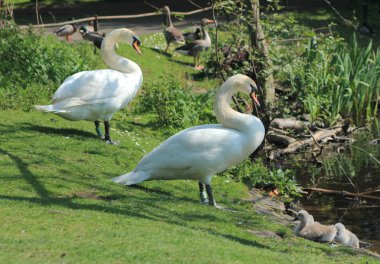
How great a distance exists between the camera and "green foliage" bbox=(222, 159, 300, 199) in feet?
48.5

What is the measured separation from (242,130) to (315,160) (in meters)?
6.98

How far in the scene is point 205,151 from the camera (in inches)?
424

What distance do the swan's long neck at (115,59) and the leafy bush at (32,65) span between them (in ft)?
10.9

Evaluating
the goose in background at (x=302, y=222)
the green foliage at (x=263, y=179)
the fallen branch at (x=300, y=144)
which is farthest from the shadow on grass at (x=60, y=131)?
the goose in background at (x=302, y=222)

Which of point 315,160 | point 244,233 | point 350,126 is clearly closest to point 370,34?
point 350,126

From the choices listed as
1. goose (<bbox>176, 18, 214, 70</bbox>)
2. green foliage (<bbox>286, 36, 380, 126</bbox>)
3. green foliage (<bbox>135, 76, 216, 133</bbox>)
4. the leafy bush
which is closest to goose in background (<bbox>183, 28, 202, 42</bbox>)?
goose (<bbox>176, 18, 214, 70</bbox>)

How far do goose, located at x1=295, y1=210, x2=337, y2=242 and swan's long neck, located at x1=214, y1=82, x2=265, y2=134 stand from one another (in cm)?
138

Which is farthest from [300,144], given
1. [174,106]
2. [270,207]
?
[270,207]

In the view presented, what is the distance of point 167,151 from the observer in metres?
11.0

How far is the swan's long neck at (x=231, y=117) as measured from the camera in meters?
10.9

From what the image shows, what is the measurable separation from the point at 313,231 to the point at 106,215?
3212 mm

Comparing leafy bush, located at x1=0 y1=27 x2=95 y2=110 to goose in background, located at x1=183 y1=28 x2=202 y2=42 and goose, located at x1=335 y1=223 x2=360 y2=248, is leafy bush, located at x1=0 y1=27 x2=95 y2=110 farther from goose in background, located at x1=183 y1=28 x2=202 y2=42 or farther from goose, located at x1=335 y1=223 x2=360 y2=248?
goose, located at x1=335 y1=223 x2=360 y2=248

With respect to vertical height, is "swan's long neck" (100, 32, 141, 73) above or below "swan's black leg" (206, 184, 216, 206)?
above

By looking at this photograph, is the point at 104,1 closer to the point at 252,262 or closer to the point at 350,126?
the point at 350,126
